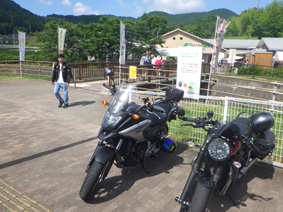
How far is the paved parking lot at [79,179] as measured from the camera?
3262 mm

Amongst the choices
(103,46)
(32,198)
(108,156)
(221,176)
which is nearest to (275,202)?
(221,176)

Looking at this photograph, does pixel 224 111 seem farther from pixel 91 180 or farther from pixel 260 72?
pixel 260 72

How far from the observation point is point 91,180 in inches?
123

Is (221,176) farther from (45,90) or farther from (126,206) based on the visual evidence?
(45,90)

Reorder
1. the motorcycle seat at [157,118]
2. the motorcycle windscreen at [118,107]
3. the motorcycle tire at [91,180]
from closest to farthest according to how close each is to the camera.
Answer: the motorcycle tire at [91,180], the motorcycle windscreen at [118,107], the motorcycle seat at [157,118]

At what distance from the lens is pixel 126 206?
324cm

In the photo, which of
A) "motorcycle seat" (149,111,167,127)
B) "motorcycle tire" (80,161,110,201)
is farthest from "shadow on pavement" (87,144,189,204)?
"motorcycle seat" (149,111,167,127)

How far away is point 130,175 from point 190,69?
5690mm

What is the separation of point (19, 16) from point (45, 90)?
445ft

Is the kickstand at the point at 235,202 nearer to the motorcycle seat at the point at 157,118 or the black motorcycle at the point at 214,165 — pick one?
the black motorcycle at the point at 214,165

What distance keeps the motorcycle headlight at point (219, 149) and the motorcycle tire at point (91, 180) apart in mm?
1387

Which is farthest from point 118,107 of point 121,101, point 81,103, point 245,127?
point 81,103

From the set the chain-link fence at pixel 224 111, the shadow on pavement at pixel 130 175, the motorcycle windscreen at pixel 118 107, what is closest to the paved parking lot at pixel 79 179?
the shadow on pavement at pixel 130 175

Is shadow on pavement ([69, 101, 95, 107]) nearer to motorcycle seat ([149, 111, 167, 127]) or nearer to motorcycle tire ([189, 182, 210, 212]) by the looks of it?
motorcycle seat ([149, 111, 167, 127])
